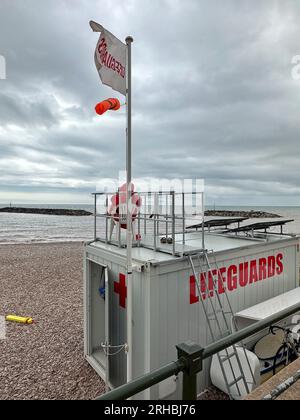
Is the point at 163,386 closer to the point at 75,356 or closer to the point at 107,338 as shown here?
the point at 107,338

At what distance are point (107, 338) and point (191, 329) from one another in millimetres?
1557

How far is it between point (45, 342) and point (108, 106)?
6533 millimetres

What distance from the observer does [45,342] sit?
294 inches

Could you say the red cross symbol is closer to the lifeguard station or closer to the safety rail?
the lifeguard station

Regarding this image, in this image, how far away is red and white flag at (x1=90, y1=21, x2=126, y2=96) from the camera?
391cm

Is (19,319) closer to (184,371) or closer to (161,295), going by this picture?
(161,295)

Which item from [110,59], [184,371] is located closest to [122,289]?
[184,371]

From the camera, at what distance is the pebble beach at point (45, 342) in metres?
5.58

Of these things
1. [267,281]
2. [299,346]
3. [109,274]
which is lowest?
[299,346]

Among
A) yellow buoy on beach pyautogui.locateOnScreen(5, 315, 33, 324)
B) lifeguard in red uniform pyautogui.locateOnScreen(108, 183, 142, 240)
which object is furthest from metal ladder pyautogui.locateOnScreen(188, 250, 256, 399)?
yellow buoy on beach pyautogui.locateOnScreen(5, 315, 33, 324)

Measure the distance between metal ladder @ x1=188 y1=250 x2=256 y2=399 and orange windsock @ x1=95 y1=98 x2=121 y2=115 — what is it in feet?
8.84

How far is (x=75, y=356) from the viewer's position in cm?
675
